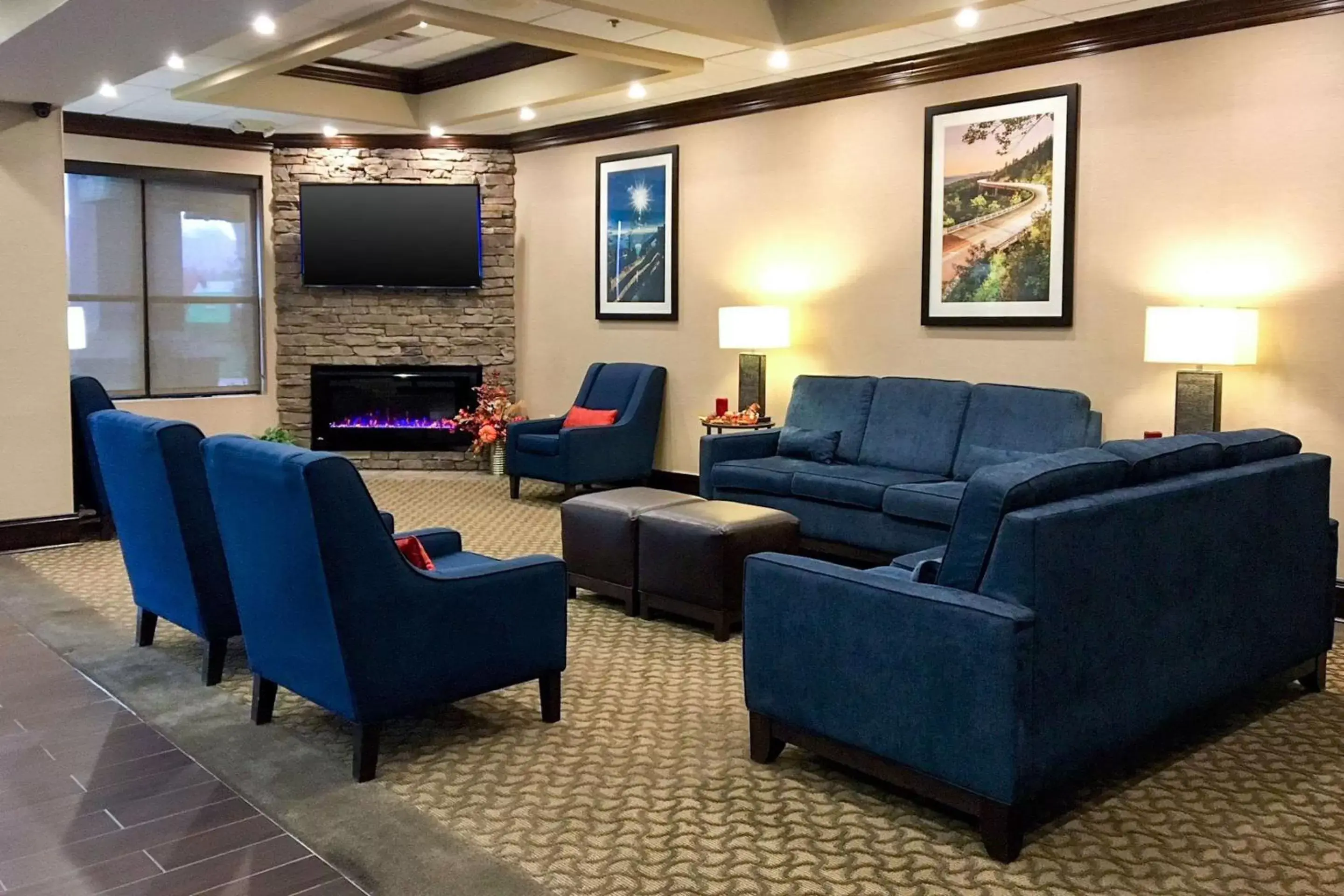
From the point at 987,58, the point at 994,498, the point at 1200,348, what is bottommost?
the point at 994,498

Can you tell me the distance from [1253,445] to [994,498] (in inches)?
58.3

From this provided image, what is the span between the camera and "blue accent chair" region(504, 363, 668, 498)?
324 inches

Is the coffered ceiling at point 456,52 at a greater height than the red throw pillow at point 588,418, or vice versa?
the coffered ceiling at point 456,52

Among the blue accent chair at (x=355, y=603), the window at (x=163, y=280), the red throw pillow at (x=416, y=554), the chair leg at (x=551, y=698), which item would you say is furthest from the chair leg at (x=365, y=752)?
the window at (x=163, y=280)

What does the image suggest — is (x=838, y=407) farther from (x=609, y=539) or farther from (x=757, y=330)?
(x=609, y=539)

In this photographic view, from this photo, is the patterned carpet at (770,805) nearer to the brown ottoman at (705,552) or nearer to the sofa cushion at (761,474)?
the brown ottoman at (705,552)

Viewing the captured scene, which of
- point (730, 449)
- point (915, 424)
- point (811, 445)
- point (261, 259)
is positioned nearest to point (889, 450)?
point (915, 424)

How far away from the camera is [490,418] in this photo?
953cm

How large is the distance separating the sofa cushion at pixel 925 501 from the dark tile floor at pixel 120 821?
3.49 m

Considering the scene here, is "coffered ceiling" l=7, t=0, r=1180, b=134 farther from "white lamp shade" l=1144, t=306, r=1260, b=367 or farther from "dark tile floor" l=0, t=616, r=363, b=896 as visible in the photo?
"dark tile floor" l=0, t=616, r=363, b=896

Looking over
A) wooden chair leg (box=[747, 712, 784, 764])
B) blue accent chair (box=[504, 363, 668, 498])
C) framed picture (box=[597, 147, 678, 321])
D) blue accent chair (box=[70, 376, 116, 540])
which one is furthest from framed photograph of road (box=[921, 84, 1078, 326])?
blue accent chair (box=[70, 376, 116, 540])

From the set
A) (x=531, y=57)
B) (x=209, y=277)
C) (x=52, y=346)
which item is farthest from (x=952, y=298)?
(x=209, y=277)

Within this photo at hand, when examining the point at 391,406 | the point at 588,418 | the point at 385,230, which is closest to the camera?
the point at 588,418

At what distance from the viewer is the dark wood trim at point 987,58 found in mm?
5441
